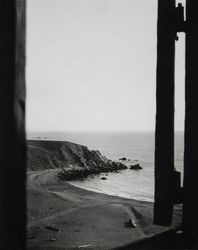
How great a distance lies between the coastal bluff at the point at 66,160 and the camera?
43938 millimetres

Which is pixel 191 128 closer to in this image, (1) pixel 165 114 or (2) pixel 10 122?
(1) pixel 165 114

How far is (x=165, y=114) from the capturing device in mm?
1992

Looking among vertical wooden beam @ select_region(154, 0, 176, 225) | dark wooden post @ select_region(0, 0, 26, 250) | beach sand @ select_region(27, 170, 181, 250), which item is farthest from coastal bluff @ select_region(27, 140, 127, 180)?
dark wooden post @ select_region(0, 0, 26, 250)

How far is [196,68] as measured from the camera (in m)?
2.00

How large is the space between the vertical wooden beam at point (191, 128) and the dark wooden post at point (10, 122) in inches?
45.6

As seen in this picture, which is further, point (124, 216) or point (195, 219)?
point (124, 216)

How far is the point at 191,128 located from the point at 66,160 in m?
48.3

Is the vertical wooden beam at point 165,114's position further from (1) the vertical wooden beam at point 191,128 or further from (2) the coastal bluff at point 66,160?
(2) the coastal bluff at point 66,160

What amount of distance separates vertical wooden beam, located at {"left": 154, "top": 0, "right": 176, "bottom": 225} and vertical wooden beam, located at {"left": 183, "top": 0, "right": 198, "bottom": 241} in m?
0.10

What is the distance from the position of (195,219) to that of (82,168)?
4772 cm

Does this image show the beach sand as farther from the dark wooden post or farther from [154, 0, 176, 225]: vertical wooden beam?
the dark wooden post

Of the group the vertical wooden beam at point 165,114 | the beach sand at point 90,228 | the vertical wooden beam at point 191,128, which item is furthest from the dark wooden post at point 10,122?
the beach sand at point 90,228

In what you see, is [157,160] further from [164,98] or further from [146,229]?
[146,229]

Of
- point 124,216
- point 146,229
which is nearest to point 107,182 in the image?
point 124,216
